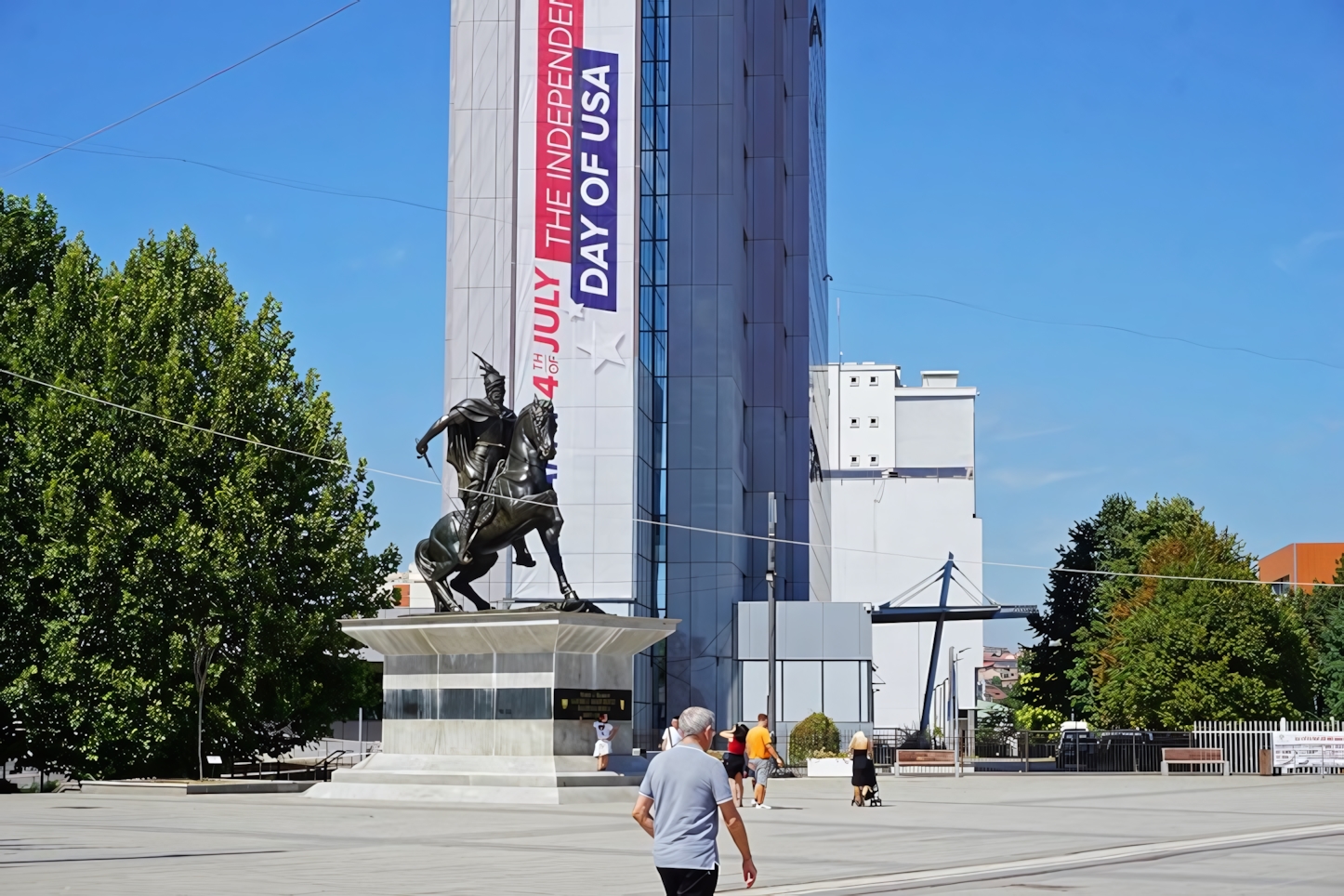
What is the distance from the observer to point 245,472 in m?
38.1

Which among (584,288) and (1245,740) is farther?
(584,288)

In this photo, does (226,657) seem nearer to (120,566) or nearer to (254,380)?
(120,566)

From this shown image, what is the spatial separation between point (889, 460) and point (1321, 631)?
181 feet

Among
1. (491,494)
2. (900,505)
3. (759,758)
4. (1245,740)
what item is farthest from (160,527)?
(900,505)

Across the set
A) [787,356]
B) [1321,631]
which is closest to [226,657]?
[787,356]

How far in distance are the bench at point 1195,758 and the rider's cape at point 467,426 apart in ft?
96.1

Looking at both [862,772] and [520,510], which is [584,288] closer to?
[520,510]

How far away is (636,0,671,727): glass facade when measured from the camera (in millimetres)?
57094

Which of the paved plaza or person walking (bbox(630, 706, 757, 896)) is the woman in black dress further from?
person walking (bbox(630, 706, 757, 896))

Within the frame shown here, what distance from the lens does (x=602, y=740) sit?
2689 centimetres

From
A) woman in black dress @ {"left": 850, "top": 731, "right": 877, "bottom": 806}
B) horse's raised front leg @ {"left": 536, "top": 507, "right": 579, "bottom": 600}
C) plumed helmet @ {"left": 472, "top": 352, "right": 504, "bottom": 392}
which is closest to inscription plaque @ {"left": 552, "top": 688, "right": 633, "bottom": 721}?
horse's raised front leg @ {"left": 536, "top": 507, "right": 579, "bottom": 600}

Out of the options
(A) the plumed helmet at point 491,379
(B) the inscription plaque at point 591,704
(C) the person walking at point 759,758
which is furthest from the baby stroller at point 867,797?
(A) the plumed helmet at point 491,379

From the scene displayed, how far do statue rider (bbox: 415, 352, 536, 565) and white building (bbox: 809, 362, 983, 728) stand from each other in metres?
63.4

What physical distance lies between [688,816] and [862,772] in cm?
1977
